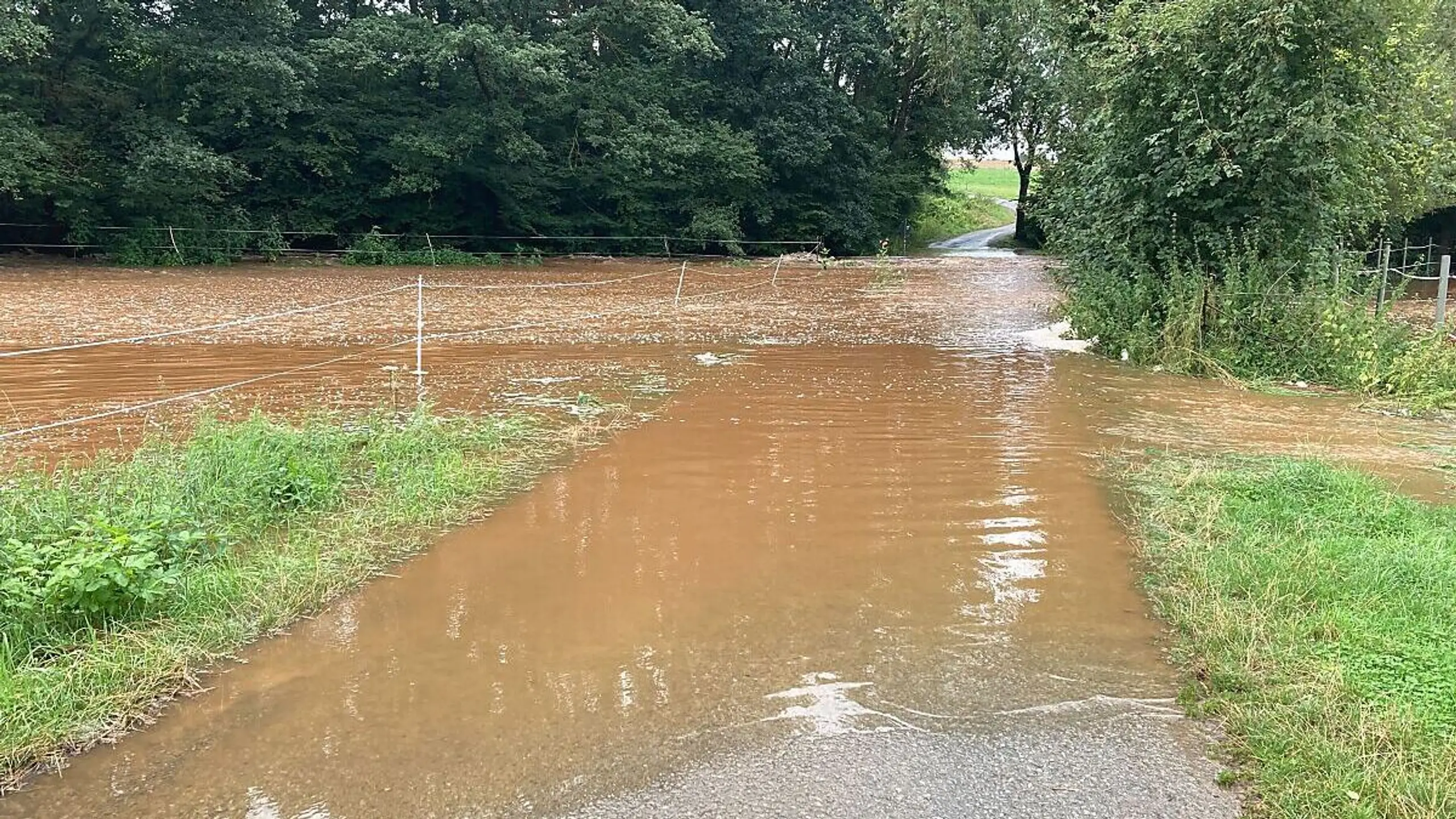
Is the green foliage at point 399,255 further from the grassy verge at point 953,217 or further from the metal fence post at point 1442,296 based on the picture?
the metal fence post at point 1442,296

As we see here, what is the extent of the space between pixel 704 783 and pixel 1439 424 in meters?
8.05

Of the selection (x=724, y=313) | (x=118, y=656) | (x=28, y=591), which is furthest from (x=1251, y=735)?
(x=724, y=313)

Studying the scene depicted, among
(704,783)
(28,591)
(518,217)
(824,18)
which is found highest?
(824,18)

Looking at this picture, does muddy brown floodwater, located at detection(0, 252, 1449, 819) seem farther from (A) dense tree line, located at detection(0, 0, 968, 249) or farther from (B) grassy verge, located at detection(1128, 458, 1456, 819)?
(A) dense tree line, located at detection(0, 0, 968, 249)

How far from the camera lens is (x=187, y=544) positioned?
4.68m

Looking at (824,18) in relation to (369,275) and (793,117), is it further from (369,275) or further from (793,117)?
(369,275)

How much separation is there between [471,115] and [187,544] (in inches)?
1035

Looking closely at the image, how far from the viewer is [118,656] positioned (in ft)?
12.7

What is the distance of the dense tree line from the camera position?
81.0 feet

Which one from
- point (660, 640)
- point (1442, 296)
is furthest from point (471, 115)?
point (660, 640)

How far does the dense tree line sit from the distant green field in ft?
102

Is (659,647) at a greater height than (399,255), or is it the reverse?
(399,255)

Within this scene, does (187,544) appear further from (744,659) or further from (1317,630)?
(1317,630)

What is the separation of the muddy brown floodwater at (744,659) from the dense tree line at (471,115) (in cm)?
1692
